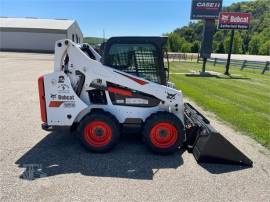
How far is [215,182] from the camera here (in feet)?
12.8

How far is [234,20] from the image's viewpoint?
21.1 metres

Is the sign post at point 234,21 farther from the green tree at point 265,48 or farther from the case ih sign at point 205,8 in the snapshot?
the green tree at point 265,48

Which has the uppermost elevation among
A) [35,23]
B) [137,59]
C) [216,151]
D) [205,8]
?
[205,8]

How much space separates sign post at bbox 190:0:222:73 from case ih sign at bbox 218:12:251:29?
80 centimetres

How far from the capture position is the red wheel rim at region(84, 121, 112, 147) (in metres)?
4.73

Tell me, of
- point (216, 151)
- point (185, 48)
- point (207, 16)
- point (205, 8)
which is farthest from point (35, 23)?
point (216, 151)

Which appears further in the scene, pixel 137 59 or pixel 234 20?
pixel 234 20

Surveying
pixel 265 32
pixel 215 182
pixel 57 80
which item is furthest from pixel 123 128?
pixel 265 32

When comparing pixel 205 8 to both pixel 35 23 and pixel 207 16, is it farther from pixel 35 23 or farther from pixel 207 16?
pixel 35 23

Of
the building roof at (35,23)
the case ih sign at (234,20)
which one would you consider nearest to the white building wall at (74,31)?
the building roof at (35,23)

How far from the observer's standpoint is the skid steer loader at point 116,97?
472cm

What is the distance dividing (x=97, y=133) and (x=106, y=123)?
0.26 metres

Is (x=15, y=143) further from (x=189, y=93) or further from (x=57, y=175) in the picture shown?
(x=189, y=93)

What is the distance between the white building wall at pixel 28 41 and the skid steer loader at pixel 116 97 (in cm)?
4607
